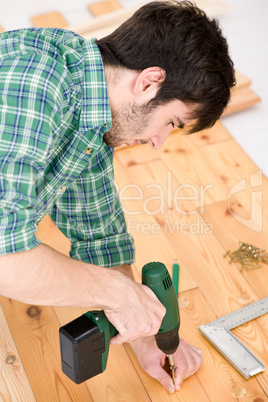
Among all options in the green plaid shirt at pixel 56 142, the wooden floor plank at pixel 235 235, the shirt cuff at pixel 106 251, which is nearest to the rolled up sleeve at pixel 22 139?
the green plaid shirt at pixel 56 142

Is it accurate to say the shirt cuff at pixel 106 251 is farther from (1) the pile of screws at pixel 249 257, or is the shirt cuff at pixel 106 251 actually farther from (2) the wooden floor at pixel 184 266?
(1) the pile of screws at pixel 249 257

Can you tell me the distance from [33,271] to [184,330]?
0.95m

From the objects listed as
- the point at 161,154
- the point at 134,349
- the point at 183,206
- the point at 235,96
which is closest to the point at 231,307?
the point at 134,349

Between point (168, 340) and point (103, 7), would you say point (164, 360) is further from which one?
point (103, 7)

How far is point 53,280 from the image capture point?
4.54 ft

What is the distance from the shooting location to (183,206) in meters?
2.64

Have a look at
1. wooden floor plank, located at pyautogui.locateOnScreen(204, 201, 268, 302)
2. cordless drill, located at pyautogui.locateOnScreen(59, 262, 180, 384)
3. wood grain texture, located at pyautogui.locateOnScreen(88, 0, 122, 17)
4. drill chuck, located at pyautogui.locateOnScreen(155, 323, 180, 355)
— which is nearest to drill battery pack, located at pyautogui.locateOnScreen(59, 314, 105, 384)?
cordless drill, located at pyautogui.locateOnScreen(59, 262, 180, 384)

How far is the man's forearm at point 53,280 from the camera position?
1337mm

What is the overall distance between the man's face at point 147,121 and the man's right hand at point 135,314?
18.1 inches

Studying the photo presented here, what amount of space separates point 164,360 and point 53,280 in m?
0.78

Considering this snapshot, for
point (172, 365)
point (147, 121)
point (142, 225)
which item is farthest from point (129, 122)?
point (142, 225)

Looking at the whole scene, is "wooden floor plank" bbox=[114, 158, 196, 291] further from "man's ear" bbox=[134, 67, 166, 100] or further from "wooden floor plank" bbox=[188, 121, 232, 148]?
"man's ear" bbox=[134, 67, 166, 100]

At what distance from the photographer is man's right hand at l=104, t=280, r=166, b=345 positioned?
152 cm

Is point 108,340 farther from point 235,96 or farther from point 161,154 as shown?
point 235,96
